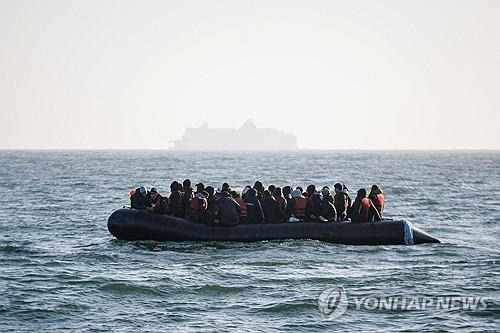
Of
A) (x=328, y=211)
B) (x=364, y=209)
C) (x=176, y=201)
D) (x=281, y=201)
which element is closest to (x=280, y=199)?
(x=281, y=201)

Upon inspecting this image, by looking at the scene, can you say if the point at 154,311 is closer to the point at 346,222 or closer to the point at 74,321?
the point at 74,321

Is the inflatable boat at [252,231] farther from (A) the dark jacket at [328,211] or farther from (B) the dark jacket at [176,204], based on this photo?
(B) the dark jacket at [176,204]

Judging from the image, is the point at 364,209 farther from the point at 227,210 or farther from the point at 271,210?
the point at 227,210

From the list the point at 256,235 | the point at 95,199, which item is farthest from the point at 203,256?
the point at 95,199

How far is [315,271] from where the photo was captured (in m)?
18.9

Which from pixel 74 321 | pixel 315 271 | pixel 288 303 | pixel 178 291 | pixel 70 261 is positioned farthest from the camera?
pixel 70 261

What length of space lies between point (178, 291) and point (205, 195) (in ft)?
19.7

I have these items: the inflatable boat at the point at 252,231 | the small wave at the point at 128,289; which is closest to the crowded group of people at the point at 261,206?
the inflatable boat at the point at 252,231

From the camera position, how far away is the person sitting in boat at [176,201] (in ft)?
73.8

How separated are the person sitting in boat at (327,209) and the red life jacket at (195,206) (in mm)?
3378

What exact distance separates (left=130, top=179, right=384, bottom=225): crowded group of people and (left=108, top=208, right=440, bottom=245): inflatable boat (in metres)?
0.26

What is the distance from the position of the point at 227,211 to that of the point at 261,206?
1.07m

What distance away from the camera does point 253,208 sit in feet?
73.8

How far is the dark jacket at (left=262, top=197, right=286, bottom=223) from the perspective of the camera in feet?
73.3
